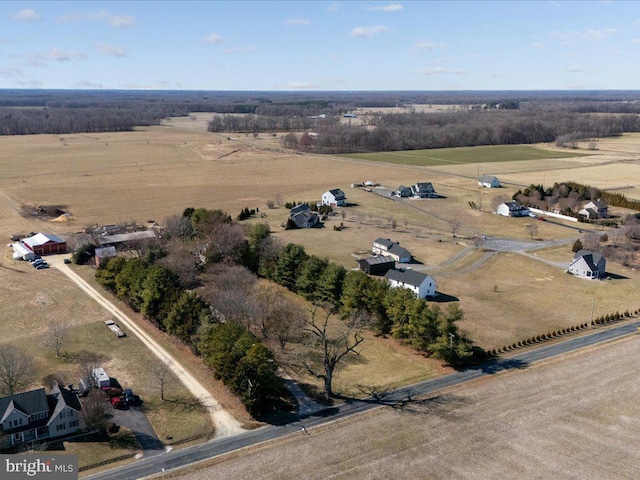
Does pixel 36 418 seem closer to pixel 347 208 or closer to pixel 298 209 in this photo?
pixel 298 209

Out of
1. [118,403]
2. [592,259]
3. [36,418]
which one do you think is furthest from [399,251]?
[36,418]

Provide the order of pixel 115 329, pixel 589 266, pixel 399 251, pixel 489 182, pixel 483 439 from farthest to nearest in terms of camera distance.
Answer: pixel 489 182 < pixel 399 251 < pixel 589 266 < pixel 115 329 < pixel 483 439

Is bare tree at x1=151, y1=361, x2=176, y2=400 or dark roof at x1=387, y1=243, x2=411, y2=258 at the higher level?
dark roof at x1=387, y1=243, x2=411, y2=258

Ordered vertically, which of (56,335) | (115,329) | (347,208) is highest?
(347,208)

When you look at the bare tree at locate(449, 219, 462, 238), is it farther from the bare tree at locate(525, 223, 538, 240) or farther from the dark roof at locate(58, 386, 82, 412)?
the dark roof at locate(58, 386, 82, 412)

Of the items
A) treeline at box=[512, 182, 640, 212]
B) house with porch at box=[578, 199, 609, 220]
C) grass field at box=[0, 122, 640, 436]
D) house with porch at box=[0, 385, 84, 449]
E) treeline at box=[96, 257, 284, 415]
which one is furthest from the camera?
treeline at box=[512, 182, 640, 212]

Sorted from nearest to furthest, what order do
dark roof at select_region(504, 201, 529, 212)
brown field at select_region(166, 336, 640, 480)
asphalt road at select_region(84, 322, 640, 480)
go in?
brown field at select_region(166, 336, 640, 480)
asphalt road at select_region(84, 322, 640, 480)
dark roof at select_region(504, 201, 529, 212)

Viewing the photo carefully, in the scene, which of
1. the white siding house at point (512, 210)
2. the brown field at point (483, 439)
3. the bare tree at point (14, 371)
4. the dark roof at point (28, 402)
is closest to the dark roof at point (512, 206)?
the white siding house at point (512, 210)

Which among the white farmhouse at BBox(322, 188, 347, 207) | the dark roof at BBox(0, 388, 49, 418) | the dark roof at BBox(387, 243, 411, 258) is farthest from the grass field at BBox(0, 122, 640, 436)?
the dark roof at BBox(0, 388, 49, 418)
